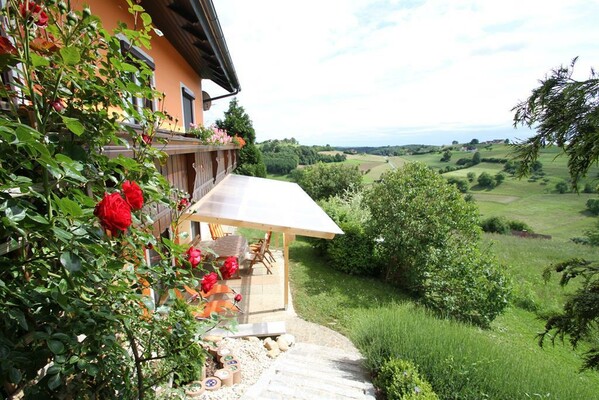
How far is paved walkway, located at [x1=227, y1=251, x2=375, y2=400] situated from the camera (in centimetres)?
385

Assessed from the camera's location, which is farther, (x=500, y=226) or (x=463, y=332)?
(x=500, y=226)

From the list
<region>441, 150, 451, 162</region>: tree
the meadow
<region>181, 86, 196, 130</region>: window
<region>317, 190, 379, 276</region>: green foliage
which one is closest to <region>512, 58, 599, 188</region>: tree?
the meadow

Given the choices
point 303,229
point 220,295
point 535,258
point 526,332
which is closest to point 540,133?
point 303,229

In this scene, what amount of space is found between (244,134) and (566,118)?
1957 cm

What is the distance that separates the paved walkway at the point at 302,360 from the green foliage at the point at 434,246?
193 inches

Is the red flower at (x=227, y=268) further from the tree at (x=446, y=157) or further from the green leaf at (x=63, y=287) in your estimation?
the tree at (x=446, y=157)

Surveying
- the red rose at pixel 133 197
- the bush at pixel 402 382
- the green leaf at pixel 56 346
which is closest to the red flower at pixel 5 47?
the red rose at pixel 133 197

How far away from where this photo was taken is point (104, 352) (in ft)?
4.84

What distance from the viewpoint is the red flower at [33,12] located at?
1118mm

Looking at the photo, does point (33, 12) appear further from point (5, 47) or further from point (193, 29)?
point (193, 29)

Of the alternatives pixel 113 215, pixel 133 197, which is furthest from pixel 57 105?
pixel 113 215

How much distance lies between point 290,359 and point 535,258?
21.4 meters

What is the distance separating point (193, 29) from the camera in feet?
18.6

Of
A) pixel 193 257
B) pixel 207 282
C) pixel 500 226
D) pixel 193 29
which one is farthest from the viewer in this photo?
pixel 500 226
